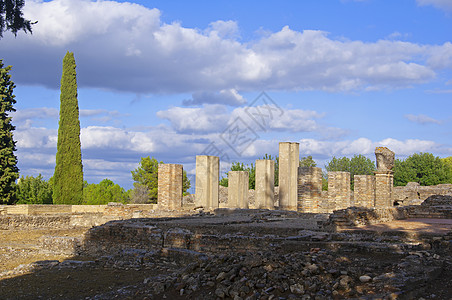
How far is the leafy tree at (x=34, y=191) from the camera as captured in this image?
99.9ft

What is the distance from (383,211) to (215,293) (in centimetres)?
1060

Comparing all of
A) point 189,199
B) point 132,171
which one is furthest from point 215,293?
point 132,171

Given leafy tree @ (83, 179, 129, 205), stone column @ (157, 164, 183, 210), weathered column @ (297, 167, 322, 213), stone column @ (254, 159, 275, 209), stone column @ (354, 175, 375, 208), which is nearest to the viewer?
weathered column @ (297, 167, 322, 213)

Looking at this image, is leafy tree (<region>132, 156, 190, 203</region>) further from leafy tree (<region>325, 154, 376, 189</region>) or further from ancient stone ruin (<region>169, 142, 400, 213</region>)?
leafy tree (<region>325, 154, 376, 189</region>)

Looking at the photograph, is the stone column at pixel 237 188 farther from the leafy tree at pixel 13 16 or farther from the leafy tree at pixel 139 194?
the leafy tree at pixel 13 16

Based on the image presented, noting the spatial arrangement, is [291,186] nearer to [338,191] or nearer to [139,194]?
[338,191]

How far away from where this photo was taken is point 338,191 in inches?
969

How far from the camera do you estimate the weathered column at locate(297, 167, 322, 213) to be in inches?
912

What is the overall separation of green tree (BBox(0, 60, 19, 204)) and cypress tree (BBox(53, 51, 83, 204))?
2.91 meters

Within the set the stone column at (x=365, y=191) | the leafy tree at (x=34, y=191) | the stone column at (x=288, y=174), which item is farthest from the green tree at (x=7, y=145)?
the stone column at (x=365, y=191)

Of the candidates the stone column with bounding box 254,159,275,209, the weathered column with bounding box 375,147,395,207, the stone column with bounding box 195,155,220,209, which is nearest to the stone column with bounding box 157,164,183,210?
the stone column with bounding box 195,155,220,209

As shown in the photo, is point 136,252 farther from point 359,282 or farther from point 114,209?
point 114,209

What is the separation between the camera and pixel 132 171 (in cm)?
4206

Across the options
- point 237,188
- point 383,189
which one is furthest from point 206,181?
point 383,189
